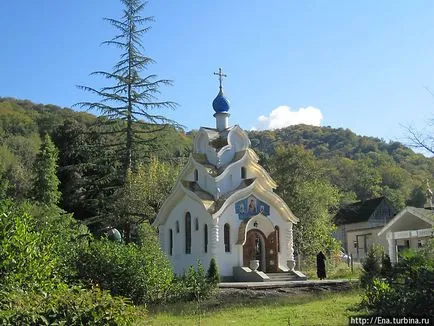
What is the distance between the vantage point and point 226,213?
2697 cm

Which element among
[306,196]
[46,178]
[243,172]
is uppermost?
[46,178]

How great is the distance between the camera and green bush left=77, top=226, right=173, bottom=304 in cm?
1670

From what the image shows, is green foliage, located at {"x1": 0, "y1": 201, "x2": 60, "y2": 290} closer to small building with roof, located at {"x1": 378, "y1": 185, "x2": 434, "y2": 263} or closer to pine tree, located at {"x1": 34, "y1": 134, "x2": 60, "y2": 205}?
small building with roof, located at {"x1": 378, "y1": 185, "x2": 434, "y2": 263}

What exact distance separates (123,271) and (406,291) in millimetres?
9206

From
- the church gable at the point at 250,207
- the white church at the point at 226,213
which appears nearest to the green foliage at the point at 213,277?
the white church at the point at 226,213

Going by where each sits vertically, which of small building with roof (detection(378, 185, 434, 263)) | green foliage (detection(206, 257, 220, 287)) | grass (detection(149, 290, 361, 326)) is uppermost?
small building with roof (detection(378, 185, 434, 263))

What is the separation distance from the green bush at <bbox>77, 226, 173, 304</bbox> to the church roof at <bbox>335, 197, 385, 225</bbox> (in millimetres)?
50821

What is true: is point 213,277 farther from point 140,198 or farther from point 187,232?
point 140,198

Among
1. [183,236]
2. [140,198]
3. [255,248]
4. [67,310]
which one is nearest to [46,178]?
[140,198]

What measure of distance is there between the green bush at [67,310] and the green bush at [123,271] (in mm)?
7166

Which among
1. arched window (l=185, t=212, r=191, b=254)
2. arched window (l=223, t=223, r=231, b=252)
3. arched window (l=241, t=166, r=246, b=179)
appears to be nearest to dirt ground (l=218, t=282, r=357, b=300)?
arched window (l=223, t=223, r=231, b=252)

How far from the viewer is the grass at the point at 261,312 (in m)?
12.6

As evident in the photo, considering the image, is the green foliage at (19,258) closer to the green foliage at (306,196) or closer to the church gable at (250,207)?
the church gable at (250,207)

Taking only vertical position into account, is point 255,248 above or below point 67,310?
above
